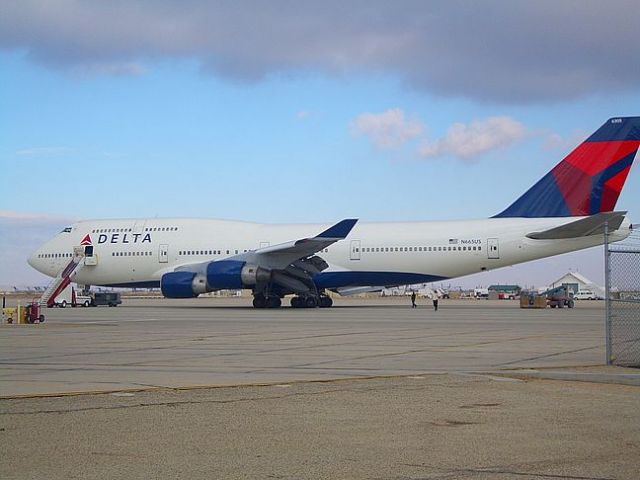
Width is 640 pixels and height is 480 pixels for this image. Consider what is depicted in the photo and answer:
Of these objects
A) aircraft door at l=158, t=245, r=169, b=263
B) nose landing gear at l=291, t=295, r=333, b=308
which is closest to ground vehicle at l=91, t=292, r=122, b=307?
aircraft door at l=158, t=245, r=169, b=263

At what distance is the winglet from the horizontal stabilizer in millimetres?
8153

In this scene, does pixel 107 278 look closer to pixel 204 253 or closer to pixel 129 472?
pixel 204 253

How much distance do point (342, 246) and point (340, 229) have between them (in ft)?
8.51

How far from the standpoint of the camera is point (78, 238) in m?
44.8

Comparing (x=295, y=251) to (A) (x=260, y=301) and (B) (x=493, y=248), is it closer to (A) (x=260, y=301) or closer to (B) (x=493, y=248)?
(A) (x=260, y=301)

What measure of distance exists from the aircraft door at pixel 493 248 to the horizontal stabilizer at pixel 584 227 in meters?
1.56

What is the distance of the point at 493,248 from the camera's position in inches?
1502

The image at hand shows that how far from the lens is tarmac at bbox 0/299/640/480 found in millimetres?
6078

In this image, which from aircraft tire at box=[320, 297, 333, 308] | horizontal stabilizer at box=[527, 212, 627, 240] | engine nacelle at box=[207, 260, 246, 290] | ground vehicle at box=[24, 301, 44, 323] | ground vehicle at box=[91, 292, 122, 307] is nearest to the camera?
ground vehicle at box=[24, 301, 44, 323]

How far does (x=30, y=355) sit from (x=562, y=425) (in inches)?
426

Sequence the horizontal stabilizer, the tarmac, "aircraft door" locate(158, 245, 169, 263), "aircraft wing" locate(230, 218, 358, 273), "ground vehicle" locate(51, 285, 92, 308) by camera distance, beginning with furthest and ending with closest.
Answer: "ground vehicle" locate(51, 285, 92, 308) < "aircraft door" locate(158, 245, 169, 263) < "aircraft wing" locate(230, 218, 358, 273) < the horizontal stabilizer < the tarmac

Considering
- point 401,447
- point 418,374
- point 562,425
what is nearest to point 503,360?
point 418,374

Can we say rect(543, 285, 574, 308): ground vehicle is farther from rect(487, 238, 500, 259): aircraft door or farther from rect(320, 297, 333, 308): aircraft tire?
rect(320, 297, 333, 308): aircraft tire

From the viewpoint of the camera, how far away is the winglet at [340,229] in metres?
36.9
